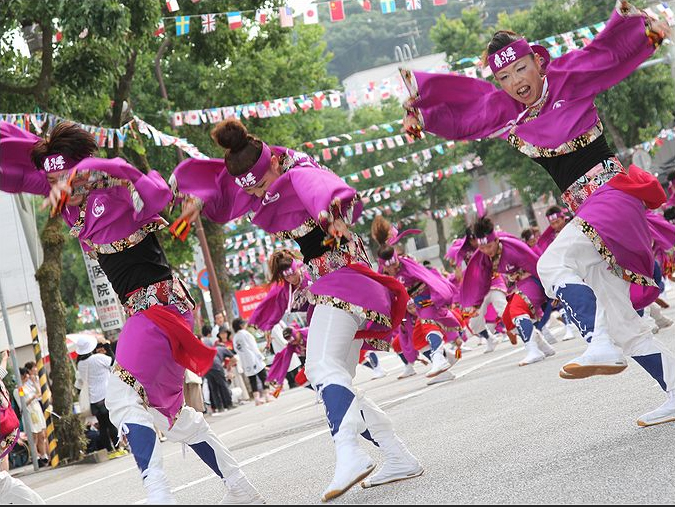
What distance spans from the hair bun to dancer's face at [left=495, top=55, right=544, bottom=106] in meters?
1.55

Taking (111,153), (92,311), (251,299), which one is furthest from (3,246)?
(92,311)

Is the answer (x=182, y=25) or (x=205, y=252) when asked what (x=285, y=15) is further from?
(x=205, y=252)

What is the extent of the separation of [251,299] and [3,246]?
8.03 m

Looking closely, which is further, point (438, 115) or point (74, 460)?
point (74, 460)

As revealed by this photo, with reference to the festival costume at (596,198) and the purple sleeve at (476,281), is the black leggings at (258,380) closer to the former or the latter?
the purple sleeve at (476,281)

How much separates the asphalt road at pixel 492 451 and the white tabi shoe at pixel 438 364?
211 mm

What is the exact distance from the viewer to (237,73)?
30.3 metres

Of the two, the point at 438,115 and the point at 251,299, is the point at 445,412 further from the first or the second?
the point at 251,299

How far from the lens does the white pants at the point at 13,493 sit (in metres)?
6.05

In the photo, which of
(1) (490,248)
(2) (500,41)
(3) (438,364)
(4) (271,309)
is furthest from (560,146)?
(3) (438,364)

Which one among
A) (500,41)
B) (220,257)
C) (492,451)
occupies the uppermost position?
(500,41)

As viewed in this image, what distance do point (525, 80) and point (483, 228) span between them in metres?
6.49

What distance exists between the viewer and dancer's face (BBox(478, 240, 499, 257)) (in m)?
12.7

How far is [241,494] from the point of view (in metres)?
5.88
